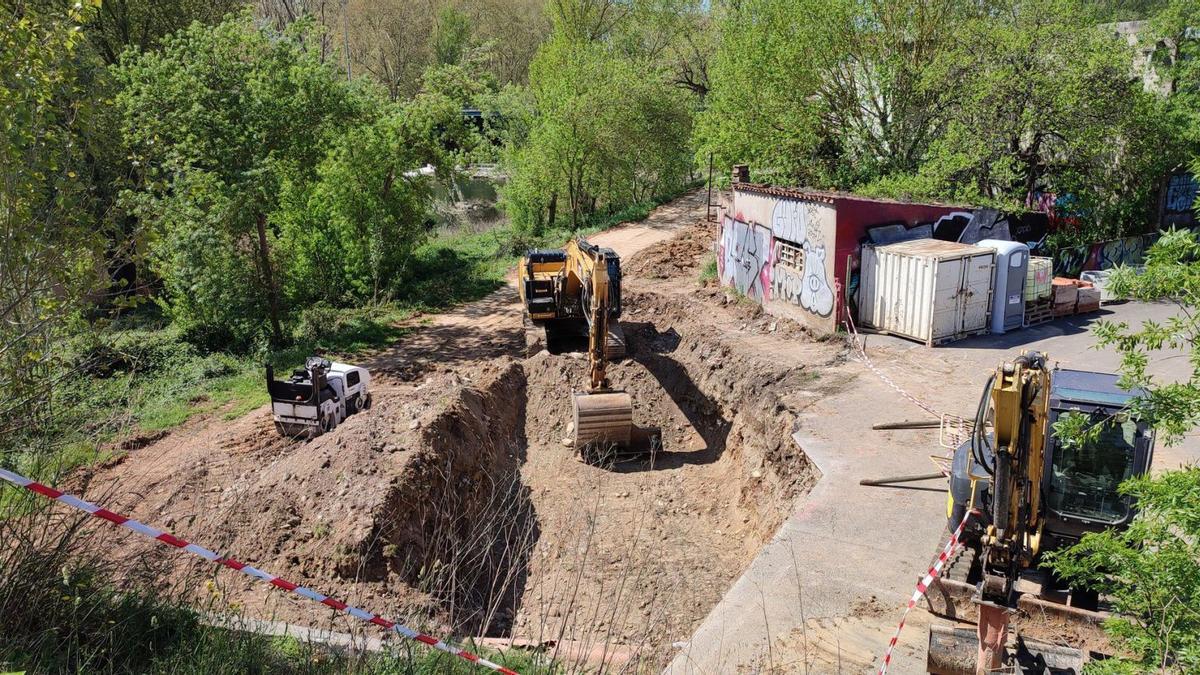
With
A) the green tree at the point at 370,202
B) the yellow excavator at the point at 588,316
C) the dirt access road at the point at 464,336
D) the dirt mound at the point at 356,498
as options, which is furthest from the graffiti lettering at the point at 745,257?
the dirt mound at the point at 356,498

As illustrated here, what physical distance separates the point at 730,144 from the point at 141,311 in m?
18.6

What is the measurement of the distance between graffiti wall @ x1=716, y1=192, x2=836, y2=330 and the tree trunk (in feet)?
38.3

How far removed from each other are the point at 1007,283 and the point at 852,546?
1045 centimetres

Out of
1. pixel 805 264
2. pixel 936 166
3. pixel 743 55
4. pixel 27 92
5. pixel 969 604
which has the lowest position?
pixel 969 604

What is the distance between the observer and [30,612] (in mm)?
5344

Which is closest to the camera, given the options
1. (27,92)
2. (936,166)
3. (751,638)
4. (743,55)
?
(27,92)

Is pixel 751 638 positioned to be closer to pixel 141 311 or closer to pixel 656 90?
pixel 141 311

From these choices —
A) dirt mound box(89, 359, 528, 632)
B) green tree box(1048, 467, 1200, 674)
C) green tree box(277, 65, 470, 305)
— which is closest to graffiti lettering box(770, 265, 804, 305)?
dirt mound box(89, 359, 528, 632)

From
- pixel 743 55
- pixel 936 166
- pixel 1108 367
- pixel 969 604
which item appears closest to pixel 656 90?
pixel 743 55

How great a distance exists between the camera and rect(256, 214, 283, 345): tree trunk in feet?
69.5

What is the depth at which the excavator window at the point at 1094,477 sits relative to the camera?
26.9 ft

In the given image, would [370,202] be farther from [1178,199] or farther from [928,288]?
[1178,199]

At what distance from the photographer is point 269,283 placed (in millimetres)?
21375

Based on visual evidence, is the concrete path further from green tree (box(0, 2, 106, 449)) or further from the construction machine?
green tree (box(0, 2, 106, 449))
